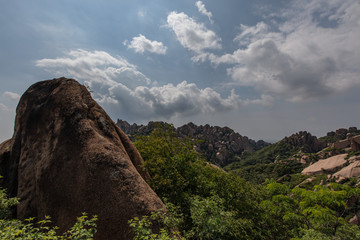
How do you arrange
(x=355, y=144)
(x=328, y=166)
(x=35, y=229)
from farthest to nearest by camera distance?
(x=355, y=144) < (x=328, y=166) < (x=35, y=229)

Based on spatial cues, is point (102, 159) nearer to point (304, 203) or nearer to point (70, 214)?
point (70, 214)

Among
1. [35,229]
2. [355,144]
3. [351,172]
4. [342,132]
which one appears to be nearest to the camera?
[35,229]

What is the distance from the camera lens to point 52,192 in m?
10.5

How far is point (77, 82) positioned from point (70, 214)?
924 centimetres

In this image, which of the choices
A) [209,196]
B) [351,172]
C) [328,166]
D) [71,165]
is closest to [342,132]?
[328,166]

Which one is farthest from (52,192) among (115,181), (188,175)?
(188,175)

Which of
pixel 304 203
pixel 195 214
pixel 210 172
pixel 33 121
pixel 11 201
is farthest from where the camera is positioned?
pixel 304 203

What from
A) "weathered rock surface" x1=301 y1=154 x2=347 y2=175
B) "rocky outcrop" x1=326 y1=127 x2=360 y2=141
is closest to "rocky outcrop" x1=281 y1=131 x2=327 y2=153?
"rocky outcrop" x1=326 y1=127 x2=360 y2=141

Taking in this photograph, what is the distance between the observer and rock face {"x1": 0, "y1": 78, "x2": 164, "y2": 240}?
9.40 meters

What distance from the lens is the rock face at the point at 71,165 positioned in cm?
940

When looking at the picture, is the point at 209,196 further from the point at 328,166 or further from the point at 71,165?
the point at 328,166

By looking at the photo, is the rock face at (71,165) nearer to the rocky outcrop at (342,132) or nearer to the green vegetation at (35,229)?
the green vegetation at (35,229)

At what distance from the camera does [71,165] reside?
10.7 metres

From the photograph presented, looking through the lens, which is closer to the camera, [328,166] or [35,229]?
[35,229]
